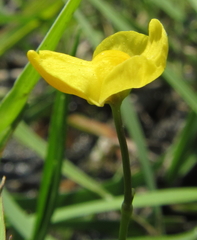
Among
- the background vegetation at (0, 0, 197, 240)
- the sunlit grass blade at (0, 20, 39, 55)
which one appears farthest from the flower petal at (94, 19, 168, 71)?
the sunlit grass blade at (0, 20, 39, 55)

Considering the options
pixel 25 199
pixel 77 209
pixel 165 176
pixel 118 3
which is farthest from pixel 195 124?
pixel 118 3

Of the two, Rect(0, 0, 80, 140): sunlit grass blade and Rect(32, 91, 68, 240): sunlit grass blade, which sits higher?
Rect(0, 0, 80, 140): sunlit grass blade

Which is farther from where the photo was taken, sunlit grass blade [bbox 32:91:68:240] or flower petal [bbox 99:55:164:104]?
sunlit grass blade [bbox 32:91:68:240]

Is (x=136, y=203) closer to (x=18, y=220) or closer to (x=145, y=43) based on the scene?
(x=18, y=220)

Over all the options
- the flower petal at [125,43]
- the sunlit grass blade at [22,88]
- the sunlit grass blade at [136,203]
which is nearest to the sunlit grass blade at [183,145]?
the sunlit grass blade at [136,203]

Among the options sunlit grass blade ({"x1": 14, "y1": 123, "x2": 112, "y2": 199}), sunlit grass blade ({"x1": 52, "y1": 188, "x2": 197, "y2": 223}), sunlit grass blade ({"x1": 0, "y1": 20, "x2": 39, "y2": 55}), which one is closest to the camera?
sunlit grass blade ({"x1": 52, "y1": 188, "x2": 197, "y2": 223})

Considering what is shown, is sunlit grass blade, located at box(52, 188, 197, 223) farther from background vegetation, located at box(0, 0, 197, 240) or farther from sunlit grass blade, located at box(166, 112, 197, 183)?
sunlit grass blade, located at box(166, 112, 197, 183)

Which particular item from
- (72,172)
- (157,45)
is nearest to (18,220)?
(72,172)
